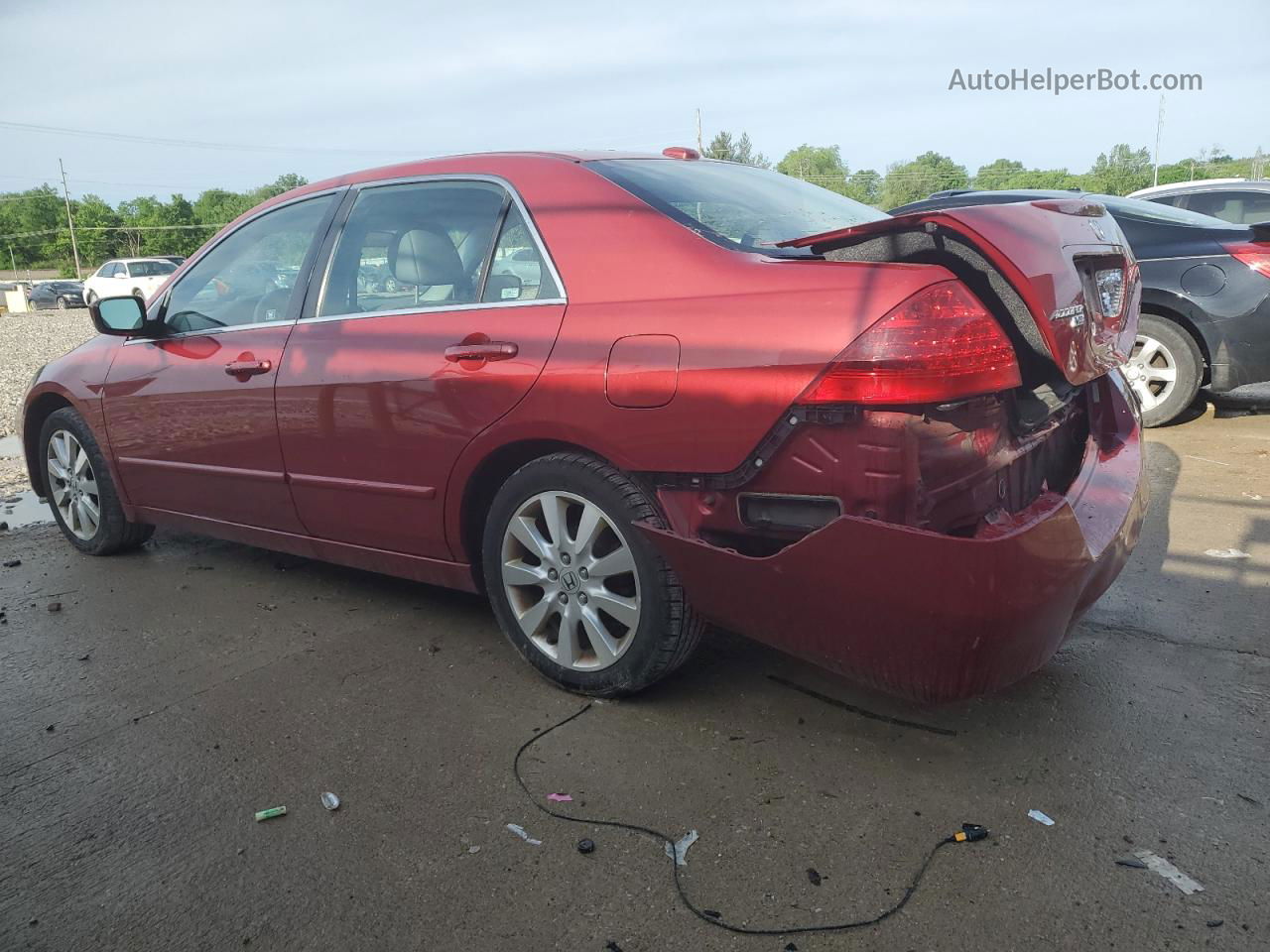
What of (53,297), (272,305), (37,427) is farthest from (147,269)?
(272,305)

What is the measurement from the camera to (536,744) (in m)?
2.81

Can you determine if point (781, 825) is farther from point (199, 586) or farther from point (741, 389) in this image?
point (199, 586)

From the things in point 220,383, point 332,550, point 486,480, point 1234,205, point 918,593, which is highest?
point 1234,205

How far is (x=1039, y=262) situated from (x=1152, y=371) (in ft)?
15.6

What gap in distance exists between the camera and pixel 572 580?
2971 mm

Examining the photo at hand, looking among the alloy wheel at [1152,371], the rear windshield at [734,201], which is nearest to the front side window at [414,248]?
the rear windshield at [734,201]

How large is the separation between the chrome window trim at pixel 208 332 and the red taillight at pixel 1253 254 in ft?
18.7

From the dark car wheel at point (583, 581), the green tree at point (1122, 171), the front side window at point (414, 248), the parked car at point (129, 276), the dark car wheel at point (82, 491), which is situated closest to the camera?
the dark car wheel at point (583, 581)

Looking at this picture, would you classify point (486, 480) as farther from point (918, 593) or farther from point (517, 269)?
point (918, 593)

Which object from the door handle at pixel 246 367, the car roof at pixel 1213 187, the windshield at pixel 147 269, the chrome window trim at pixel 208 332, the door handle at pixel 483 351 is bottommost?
the door handle at pixel 246 367

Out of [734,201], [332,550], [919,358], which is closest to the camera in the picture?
[919,358]

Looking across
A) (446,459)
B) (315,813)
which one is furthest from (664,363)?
(315,813)

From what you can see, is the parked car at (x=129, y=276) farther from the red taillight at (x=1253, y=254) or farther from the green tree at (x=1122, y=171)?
the green tree at (x=1122, y=171)

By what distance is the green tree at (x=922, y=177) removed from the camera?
290 feet
